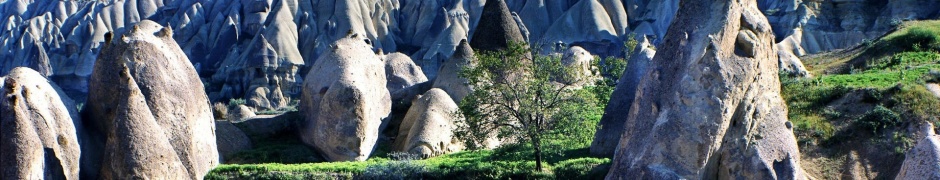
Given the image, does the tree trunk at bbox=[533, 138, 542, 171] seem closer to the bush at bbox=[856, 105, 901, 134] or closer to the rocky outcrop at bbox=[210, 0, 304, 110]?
the bush at bbox=[856, 105, 901, 134]

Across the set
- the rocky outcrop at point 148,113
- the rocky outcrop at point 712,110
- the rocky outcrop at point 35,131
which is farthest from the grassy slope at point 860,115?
the rocky outcrop at point 35,131

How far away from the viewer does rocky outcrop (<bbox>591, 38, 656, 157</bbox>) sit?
21203 mm

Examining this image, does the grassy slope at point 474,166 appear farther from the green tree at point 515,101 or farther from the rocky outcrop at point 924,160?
the rocky outcrop at point 924,160

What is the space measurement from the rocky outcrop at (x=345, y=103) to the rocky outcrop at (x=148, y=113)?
2.35m

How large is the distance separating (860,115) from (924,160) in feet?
16.0

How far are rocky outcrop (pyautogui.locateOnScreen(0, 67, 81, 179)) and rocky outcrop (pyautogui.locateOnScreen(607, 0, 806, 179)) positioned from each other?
8.94 meters

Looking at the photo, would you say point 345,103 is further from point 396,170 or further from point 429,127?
point 396,170

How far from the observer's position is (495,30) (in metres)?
31.2

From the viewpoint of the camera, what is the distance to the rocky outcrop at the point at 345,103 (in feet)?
76.8

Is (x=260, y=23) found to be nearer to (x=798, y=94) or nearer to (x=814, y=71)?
(x=814, y=71)

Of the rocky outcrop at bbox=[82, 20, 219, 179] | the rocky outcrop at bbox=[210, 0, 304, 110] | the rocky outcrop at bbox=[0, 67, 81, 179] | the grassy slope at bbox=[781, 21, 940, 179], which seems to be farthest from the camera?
the rocky outcrop at bbox=[210, 0, 304, 110]

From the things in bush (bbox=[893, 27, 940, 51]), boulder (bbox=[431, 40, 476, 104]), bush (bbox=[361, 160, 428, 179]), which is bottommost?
bush (bbox=[361, 160, 428, 179])

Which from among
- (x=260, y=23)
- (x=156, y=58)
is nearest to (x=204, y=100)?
(x=156, y=58)

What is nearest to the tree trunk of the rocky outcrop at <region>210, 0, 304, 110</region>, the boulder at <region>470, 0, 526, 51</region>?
the boulder at <region>470, 0, 526, 51</region>
